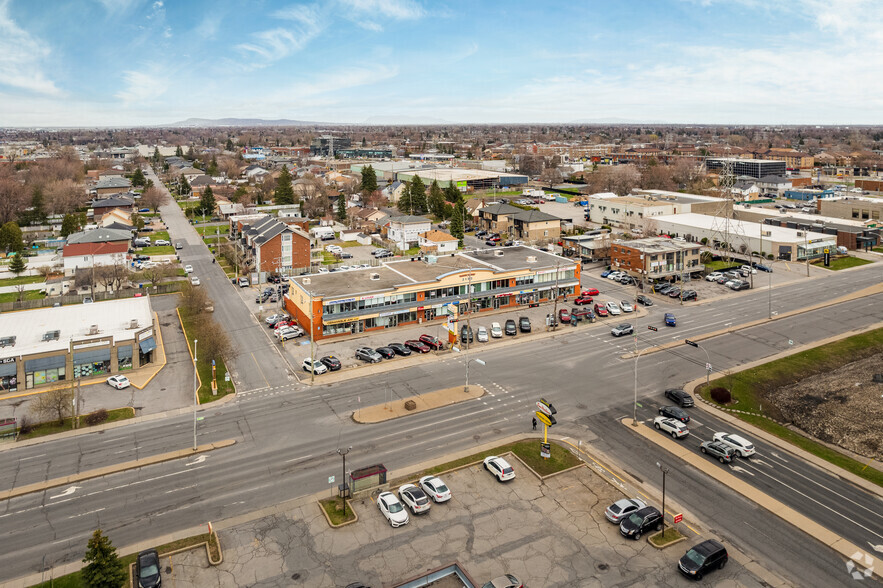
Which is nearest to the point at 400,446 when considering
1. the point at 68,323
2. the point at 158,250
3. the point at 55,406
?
the point at 55,406

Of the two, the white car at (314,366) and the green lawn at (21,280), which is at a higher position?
the green lawn at (21,280)

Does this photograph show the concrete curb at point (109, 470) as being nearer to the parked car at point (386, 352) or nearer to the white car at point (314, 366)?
the white car at point (314, 366)

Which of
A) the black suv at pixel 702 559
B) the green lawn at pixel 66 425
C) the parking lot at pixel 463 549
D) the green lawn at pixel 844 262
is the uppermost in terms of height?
the green lawn at pixel 844 262

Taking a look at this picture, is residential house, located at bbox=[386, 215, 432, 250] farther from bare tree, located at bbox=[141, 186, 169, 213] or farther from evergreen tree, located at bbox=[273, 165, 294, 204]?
bare tree, located at bbox=[141, 186, 169, 213]

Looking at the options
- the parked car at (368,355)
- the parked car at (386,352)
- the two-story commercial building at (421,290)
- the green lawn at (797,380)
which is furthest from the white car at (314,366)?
the green lawn at (797,380)

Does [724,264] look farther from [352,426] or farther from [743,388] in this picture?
[352,426]
